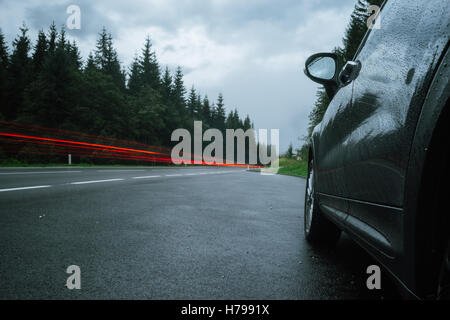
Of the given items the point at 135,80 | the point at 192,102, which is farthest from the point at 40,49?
the point at 192,102

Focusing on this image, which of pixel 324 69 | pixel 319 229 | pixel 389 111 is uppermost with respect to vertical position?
pixel 324 69

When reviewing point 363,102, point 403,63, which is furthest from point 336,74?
point 403,63

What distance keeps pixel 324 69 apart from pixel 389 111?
1.45m

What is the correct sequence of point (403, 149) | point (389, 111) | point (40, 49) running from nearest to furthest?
point (403, 149) → point (389, 111) → point (40, 49)

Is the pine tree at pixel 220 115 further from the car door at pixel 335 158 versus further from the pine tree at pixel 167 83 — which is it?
the car door at pixel 335 158

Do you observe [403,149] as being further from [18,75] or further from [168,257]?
[18,75]

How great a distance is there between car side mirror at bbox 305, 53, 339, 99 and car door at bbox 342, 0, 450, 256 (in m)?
0.69

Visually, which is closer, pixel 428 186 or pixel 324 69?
pixel 428 186

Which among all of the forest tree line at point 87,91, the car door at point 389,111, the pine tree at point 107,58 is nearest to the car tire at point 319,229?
the car door at point 389,111

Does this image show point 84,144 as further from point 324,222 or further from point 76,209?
point 324,222

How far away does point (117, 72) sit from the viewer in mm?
58844

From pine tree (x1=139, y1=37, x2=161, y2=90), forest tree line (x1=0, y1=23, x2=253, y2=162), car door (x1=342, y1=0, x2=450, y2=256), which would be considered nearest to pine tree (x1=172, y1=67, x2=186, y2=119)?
forest tree line (x1=0, y1=23, x2=253, y2=162)

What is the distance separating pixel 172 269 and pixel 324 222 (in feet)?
4.86

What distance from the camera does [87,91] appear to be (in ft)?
128
